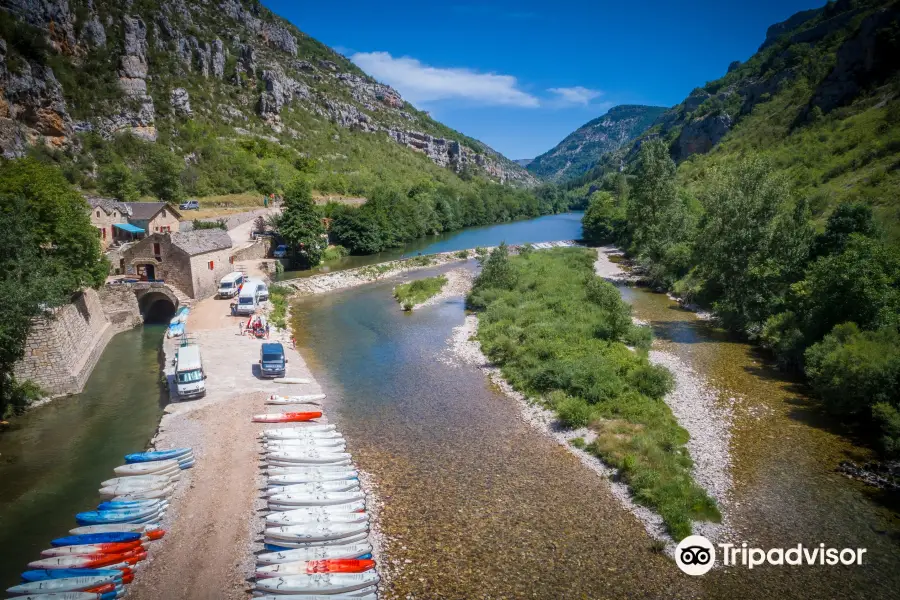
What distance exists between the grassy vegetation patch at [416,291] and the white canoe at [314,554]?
30084mm

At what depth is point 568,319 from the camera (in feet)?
114

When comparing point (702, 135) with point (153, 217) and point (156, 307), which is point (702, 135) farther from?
point (156, 307)

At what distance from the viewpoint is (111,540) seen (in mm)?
14156

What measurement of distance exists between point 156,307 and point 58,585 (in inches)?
1287

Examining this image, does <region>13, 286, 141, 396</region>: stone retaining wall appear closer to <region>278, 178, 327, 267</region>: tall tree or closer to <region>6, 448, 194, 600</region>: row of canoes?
<region>6, 448, 194, 600</region>: row of canoes

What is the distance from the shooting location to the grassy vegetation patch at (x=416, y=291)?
150 feet

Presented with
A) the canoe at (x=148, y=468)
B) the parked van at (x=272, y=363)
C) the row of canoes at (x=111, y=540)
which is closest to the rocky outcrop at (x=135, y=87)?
the parked van at (x=272, y=363)

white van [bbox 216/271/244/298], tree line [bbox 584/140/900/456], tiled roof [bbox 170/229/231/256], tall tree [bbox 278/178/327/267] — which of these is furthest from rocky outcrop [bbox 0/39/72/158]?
tree line [bbox 584/140/900/456]

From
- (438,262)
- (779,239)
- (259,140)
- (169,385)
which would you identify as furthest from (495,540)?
(259,140)

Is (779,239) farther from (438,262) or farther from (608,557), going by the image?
(438,262)

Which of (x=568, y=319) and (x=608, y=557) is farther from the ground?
(x=568, y=319)

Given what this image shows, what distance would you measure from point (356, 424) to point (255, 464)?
527 centimetres

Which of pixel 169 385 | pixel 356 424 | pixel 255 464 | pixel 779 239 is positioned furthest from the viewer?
pixel 779 239

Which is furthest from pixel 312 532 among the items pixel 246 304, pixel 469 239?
pixel 469 239
